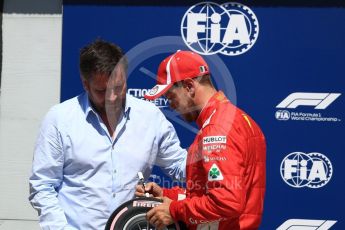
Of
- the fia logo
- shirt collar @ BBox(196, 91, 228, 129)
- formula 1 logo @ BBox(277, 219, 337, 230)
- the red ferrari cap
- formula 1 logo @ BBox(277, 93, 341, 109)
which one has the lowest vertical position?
formula 1 logo @ BBox(277, 219, 337, 230)

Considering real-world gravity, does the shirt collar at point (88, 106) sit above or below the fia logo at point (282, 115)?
below

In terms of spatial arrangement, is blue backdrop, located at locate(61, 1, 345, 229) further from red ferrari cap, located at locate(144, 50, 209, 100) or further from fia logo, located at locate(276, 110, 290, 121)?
red ferrari cap, located at locate(144, 50, 209, 100)

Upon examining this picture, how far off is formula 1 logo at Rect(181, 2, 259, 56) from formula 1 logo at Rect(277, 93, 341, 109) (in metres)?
0.55

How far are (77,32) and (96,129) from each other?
2.68 m

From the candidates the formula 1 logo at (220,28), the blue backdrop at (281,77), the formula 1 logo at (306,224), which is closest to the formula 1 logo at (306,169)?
the blue backdrop at (281,77)

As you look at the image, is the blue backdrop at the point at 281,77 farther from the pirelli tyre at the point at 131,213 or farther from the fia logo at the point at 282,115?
the pirelli tyre at the point at 131,213

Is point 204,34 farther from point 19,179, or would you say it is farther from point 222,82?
point 19,179

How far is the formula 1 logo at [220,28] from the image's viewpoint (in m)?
5.35

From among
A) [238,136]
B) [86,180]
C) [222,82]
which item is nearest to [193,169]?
[238,136]

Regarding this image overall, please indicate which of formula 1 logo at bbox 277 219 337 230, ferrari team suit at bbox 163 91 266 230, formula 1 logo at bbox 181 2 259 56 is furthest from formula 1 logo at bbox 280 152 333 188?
ferrari team suit at bbox 163 91 266 230

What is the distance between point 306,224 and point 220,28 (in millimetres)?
1750

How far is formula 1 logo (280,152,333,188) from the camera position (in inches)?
212

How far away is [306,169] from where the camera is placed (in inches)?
213

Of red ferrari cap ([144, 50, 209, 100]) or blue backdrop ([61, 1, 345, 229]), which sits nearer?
red ferrari cap ([144, 50, 209, 100])
